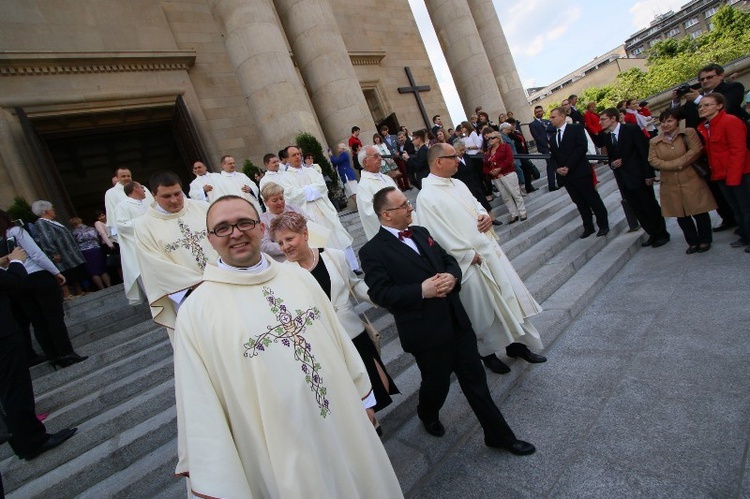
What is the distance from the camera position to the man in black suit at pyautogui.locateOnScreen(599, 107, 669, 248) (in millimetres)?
6023

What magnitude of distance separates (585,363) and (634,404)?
73 centimetres

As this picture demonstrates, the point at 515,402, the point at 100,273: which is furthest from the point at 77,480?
the point at 100,273

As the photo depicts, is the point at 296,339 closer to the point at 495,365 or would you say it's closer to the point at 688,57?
the point at 495,365

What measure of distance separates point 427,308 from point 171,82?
11.9 m

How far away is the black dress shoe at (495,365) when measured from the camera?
373cm

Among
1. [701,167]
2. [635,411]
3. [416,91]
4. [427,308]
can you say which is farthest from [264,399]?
[416,91]

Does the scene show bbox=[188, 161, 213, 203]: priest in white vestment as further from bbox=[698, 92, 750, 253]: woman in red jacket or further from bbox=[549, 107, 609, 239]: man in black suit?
bbox=[698, 92, 750, 253]: woman in red jacket

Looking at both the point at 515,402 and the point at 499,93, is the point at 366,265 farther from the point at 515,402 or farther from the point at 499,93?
the point at 499,93

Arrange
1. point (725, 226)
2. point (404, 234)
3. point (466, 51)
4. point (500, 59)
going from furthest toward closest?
1. point (500, 59)
2. point (466, 51)
3. point (725, 226)
4. point (404, 234)

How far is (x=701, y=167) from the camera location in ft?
17.7

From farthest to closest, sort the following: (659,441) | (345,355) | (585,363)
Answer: (585,363)
(659,441)
(345,355)

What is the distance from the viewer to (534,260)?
5.98 metres

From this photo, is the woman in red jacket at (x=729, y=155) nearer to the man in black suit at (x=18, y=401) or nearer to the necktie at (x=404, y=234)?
the necktie at (x=404, y=234)

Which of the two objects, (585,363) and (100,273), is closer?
(585,363)
